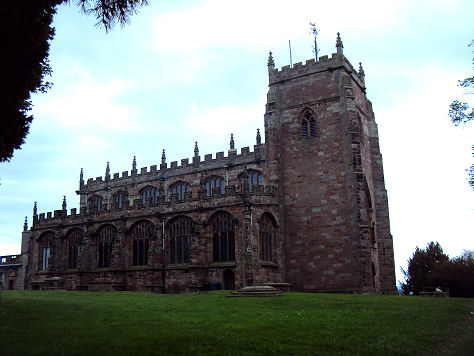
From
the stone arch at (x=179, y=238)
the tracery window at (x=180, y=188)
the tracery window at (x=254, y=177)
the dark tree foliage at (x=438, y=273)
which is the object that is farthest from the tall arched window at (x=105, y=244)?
the dark tree foliage at (x=438, y=273)

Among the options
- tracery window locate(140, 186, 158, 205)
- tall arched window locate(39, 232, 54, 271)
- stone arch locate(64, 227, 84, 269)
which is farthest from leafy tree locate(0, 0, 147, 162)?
tracery window locate(140, 186, 158, 205)

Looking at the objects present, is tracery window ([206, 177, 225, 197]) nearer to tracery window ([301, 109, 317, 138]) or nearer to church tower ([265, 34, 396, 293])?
church tower ([265, 34, 396, 293])

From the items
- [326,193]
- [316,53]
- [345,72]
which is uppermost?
[316,53]

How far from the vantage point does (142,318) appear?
1391 centimetres

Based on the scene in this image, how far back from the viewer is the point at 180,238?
32.5 m

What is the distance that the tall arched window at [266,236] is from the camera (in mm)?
30516

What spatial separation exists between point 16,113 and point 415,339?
10815mm

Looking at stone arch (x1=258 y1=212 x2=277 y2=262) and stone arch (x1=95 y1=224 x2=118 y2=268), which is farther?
stone arch (x1=95 y1=224 x2=118 y2=268)

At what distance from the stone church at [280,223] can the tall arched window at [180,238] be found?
69 millimetres

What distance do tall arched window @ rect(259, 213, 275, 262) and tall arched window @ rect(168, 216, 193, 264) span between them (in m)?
4.83

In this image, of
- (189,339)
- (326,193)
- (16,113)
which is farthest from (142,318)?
(326,193)

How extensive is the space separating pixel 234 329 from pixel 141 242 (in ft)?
76.3

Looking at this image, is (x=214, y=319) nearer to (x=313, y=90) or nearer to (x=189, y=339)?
(x=189, y=339)

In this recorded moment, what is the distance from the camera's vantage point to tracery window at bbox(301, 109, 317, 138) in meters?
34.0
